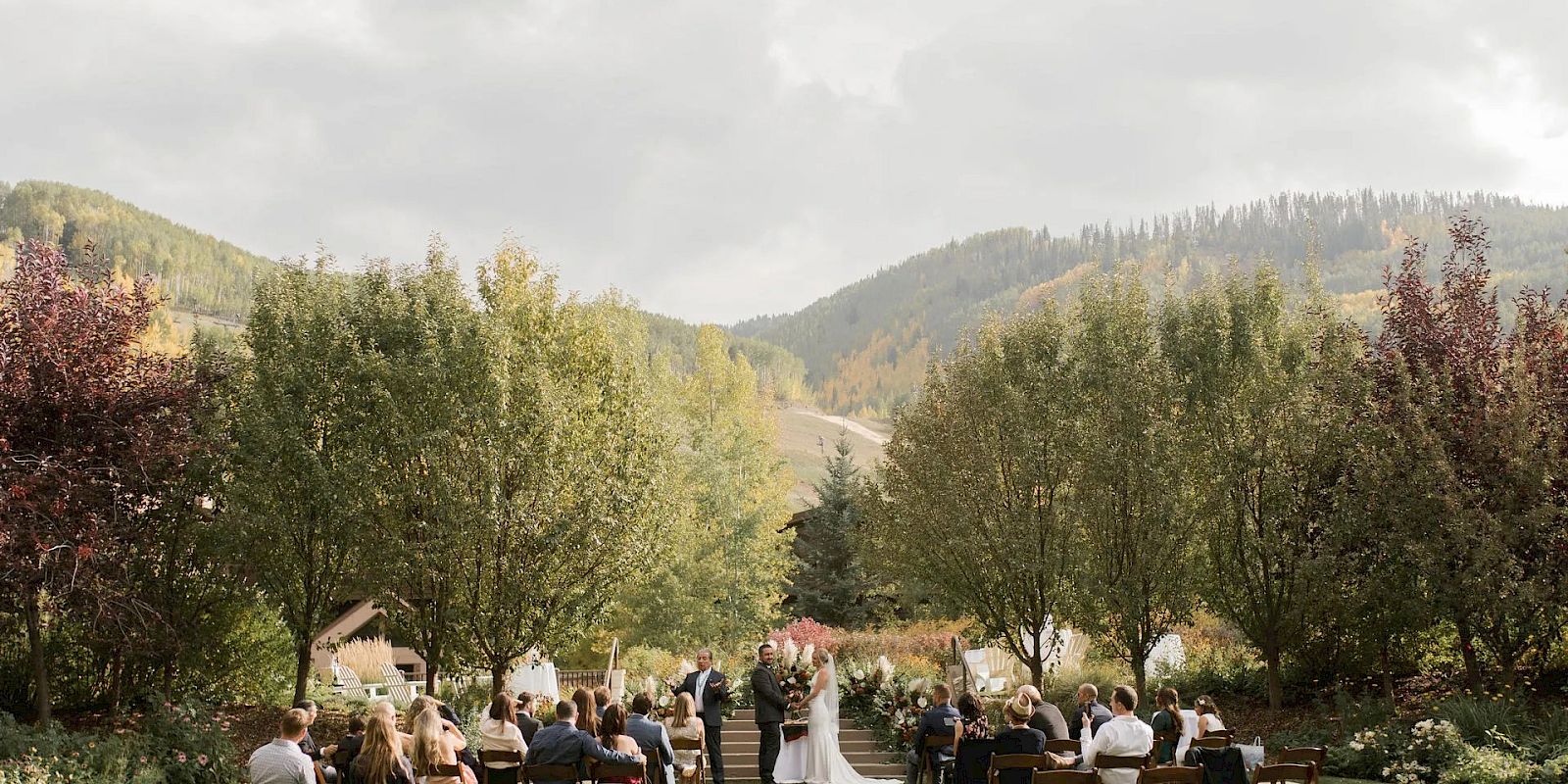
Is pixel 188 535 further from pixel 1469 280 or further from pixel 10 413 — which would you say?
pixel 1469 280

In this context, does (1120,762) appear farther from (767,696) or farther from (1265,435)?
(1265,435)

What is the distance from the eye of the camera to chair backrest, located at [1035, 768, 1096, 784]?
9859mm

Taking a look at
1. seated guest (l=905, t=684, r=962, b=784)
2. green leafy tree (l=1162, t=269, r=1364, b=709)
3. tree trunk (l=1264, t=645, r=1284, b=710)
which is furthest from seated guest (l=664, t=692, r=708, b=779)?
tree trunk (l=1264, t=645, r=1284, b=710)

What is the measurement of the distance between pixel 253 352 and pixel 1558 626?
62.8 ft

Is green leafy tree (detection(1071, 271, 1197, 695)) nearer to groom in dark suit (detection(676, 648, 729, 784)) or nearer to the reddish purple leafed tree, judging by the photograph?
groom in dark suit (detection(676, 648, 729, 784))

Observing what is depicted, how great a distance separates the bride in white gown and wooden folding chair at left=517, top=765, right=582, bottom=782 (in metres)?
5.33

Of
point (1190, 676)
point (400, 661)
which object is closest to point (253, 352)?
point (1190, 676)

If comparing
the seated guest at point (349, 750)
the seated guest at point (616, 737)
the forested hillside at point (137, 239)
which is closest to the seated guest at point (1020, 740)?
the seated guest at point (616, 737)

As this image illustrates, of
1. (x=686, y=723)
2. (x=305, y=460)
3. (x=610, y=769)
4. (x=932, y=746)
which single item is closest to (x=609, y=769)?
(x=610, y=769)

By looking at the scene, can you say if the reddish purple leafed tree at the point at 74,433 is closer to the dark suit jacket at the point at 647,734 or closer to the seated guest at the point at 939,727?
the dark suit jacket at the point at 647,734

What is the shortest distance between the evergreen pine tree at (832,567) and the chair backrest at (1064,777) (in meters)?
26.6

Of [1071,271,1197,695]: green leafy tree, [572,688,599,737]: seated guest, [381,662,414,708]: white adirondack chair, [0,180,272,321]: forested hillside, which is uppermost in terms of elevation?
[0,180,272,321]: forested hillside

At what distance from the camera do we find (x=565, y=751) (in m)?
9.69

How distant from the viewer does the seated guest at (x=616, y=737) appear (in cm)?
1001
